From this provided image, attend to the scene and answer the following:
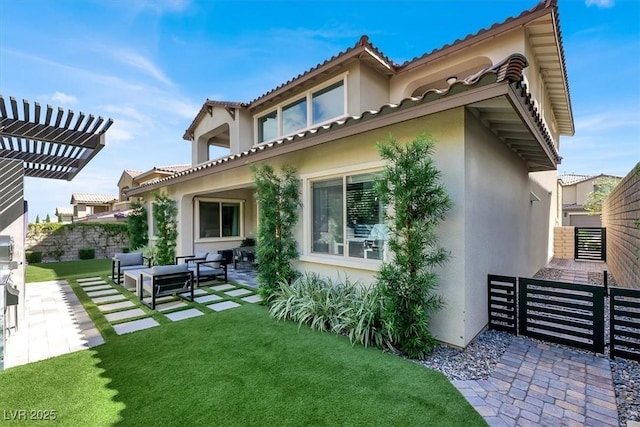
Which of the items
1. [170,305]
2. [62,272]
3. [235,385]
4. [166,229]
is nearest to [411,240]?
[235,385]

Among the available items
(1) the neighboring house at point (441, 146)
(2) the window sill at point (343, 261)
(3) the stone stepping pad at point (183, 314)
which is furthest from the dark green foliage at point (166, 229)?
(2) the window sill at point (343, 261)

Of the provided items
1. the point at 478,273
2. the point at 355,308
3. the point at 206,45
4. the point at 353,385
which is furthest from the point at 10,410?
the point at 206,45

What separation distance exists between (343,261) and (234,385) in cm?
358

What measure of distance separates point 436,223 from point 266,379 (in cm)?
366

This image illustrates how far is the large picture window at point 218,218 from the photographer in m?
14.2

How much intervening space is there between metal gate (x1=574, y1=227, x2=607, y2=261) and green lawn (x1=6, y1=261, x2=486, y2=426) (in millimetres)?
17417

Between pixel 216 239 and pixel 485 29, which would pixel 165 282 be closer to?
pixel 216 239

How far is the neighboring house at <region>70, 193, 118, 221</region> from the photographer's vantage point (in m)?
35.7

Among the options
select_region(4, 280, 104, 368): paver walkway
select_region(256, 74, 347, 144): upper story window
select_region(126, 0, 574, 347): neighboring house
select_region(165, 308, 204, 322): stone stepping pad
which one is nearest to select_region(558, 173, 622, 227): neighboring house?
select_region(126, 0, 574, 347): neighboring house

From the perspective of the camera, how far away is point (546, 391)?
12.8 ft

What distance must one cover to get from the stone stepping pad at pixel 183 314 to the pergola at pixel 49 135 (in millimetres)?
5265

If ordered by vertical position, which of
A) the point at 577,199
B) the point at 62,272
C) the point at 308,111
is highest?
the point at 308,111

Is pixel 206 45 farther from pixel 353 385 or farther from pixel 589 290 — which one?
pixel 589 290

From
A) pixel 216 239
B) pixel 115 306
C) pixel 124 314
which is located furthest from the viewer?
pixel 216 239
